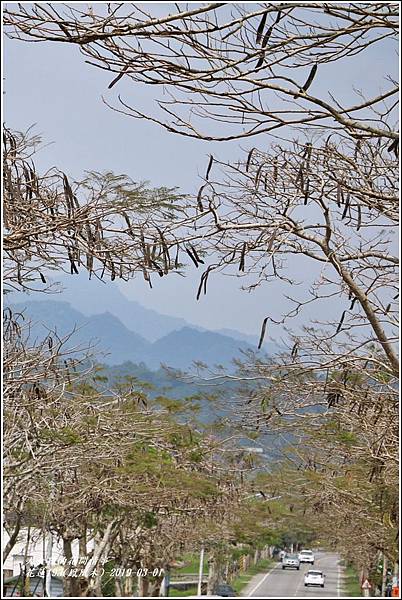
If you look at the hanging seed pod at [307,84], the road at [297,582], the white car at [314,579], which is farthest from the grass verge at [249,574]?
the hanging seed pod at [307,84]

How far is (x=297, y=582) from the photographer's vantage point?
1905 cm

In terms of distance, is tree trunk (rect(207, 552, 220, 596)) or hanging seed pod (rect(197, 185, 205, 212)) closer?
hanging seed pod (rect(197, 185, 205, 212))

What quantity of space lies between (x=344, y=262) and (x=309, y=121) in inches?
Result: 28.0

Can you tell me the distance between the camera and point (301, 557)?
23719mm

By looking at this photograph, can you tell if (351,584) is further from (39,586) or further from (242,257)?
(242,257)

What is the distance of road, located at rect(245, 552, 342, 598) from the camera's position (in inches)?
637

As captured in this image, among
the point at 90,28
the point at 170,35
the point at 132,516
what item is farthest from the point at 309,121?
the point at 132,516

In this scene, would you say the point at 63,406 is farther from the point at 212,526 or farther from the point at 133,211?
the point at 212,526

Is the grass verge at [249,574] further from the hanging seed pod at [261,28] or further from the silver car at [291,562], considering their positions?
the hanging seed pod at [261,28]

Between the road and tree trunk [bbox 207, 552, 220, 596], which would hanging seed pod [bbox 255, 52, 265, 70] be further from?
tree trunk [bbox 207, 552, 220, 596]

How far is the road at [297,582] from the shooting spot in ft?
53.1

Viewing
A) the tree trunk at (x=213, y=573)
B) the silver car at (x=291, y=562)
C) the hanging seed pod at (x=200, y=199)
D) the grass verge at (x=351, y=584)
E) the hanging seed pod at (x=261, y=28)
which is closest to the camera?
the hanging seed pod at (x=261, y=28)

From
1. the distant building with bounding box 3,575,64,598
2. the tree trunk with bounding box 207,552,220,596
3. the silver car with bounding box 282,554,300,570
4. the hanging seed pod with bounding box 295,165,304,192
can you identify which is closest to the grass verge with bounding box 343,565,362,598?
the silver car with bounding box 282,554,300,570

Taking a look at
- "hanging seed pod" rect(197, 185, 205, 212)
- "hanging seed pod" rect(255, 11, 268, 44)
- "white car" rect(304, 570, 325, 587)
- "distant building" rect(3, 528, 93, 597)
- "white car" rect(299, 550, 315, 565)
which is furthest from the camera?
"white car" rect(299, 550, 315, 565)
